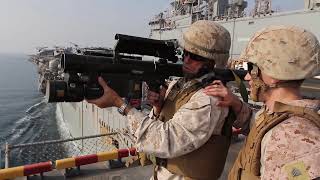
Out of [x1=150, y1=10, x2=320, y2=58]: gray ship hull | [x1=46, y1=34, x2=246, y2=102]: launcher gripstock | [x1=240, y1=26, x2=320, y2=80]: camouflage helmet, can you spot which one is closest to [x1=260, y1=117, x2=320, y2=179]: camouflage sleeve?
[x1=240, y1=26, x2=320, y2=80]: camouflage helmet

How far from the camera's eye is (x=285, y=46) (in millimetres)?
1947

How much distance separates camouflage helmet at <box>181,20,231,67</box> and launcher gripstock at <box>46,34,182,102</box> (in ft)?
0.93

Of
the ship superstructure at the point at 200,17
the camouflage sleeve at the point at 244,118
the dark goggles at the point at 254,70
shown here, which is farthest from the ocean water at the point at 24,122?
the dark goggles at the point at 254,70

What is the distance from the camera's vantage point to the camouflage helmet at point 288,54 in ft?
6.28

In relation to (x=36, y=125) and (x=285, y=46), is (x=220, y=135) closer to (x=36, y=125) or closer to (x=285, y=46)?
(x=285, y=46)

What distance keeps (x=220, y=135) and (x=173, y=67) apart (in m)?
0.70

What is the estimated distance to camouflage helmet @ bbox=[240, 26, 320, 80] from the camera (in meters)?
1.91

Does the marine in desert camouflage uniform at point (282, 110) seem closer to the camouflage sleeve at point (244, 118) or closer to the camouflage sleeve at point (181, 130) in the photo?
the camouflage sleeve at point (181, 130)

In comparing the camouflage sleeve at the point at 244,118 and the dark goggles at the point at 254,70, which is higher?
the dark goggles at the point at 254,70

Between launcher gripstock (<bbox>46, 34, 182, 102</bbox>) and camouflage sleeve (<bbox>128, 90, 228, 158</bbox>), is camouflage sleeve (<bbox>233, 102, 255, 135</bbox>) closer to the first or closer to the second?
camouflage sleeve (<bbox>128, 90, 228, 158</bbox>)

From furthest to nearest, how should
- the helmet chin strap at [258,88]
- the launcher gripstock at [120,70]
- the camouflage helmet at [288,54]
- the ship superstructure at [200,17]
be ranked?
the ship superstructure at [200,17] → the launcher gripstock at [120,70] → the helmet chin strap at [258,88] → the camouflage helmet at [288,54]

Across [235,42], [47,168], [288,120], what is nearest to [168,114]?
[288,120]

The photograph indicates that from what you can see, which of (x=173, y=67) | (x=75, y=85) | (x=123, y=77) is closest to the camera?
(x=75, y=85)

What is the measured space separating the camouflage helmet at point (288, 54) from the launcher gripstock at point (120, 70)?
1.10 meters
